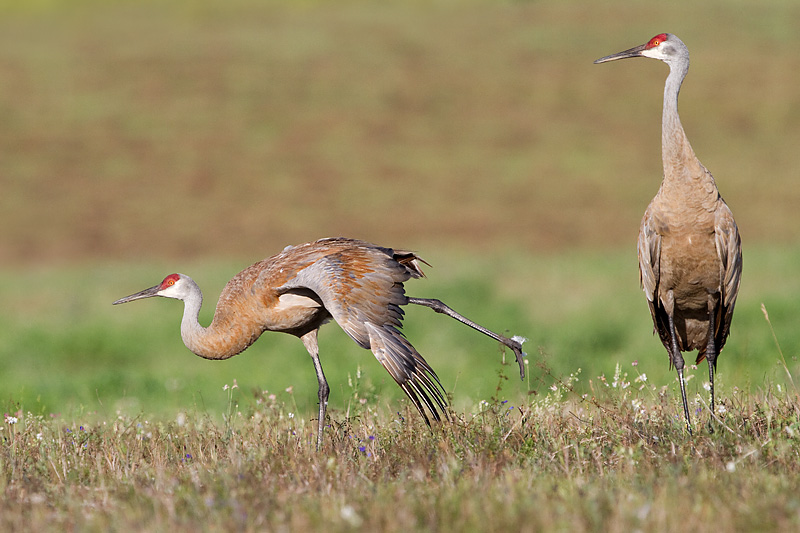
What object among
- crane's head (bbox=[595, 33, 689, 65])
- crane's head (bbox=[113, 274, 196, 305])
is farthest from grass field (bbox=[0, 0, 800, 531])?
crane's head (bbox=[595, 33, 689, 65])

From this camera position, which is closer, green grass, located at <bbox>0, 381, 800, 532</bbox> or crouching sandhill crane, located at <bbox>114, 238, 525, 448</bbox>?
green grass, located at <bbox>0, 381, 800, 532</bbox>

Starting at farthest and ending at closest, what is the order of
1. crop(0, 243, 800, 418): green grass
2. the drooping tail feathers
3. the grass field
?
crop(0, 243, 800, 418): green grass < the drooping tail feathers < the grass field

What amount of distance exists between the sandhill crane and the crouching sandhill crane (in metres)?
1.04

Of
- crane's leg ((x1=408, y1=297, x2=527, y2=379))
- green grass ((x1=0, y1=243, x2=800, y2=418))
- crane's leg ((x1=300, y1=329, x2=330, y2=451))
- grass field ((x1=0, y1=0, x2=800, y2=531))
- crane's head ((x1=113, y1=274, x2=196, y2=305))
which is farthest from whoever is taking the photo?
green grass ((x1=0, y1=243, x2=800, y2=418))

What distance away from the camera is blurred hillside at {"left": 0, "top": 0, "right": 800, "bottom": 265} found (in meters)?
25.6

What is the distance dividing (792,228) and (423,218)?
30.2 ft

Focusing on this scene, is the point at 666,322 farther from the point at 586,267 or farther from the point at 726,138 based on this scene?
the point at 726,138

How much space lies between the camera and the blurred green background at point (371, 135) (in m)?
23.9

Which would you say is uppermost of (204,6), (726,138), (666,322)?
(204,6)

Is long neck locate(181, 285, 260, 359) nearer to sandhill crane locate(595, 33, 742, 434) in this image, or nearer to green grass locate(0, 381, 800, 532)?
green grass locate(0, 381, 800, 532)

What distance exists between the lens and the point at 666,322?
666 centimetres

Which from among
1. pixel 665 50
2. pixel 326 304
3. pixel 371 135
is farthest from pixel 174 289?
pixel 371 135

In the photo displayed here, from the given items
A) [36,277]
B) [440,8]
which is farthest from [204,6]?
[36,277]

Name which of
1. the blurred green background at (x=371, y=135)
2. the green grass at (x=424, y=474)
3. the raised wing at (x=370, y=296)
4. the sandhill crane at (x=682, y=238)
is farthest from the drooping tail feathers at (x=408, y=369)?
the blurred green background at (x=371, y=135)
